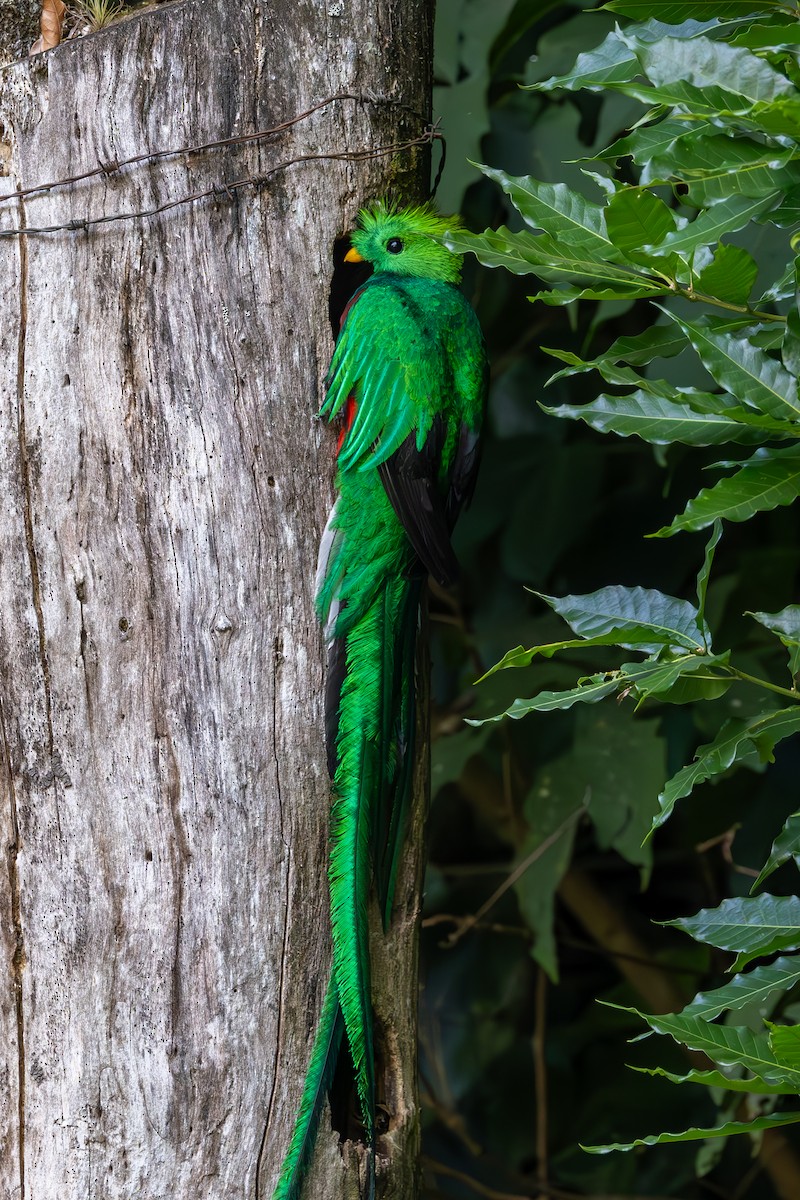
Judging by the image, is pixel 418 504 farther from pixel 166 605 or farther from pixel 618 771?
pixel 618 771

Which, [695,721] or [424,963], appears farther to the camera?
[424,963]

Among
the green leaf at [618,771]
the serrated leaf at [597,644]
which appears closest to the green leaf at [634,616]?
the serrated leaf at [597,644]

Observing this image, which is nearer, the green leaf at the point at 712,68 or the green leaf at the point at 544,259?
the green leaf at the point at 712,68

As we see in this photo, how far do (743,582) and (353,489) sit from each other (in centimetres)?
97

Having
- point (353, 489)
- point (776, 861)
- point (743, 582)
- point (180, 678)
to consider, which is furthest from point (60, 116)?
point (743, 582)

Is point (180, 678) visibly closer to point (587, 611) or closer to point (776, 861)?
point (587, 611)

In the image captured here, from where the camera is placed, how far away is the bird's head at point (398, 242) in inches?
47.2

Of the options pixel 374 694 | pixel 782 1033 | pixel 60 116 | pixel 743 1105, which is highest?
pixel 60 116

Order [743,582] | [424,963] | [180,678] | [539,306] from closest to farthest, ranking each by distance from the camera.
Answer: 1. [180,678]
2. [743,582]
3. [539,306]
4. [424,963]

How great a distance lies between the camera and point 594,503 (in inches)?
79.9

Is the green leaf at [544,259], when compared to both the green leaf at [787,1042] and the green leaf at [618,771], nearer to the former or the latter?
the green leaf at [787,1042]

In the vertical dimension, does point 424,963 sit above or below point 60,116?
below

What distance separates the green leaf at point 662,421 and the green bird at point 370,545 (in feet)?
0.94

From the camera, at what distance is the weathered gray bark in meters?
1.14
